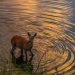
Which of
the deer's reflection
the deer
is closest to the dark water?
the deer's reflection

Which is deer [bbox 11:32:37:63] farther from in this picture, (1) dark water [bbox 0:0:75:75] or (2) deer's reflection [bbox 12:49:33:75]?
(1) dark water [bbox 0:0:75:75]

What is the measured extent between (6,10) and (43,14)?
2.10 m

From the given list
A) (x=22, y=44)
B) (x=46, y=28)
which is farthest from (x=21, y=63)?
(x=46, y=28)

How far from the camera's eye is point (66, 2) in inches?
875

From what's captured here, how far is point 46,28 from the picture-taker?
15.5 metres

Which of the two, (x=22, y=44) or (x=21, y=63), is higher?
(x=22, y=44)

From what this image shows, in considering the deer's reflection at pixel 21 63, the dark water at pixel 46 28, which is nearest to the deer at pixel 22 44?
the deer's reflection at pixel 21 63

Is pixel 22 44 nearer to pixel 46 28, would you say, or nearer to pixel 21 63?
pixel 21 63

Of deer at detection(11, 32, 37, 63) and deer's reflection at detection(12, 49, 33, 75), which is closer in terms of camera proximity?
deer's reflection at detection(12, 49, 33, 75)

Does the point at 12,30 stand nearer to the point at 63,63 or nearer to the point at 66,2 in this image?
the point at 63,63

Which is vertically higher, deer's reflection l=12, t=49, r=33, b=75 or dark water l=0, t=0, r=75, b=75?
deer's reflection l=12, t=49, r=33, b=75

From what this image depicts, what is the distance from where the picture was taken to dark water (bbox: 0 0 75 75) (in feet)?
37.9

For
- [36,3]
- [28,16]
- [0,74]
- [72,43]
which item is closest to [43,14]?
[28,16]

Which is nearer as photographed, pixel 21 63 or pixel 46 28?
pixel 21 63
